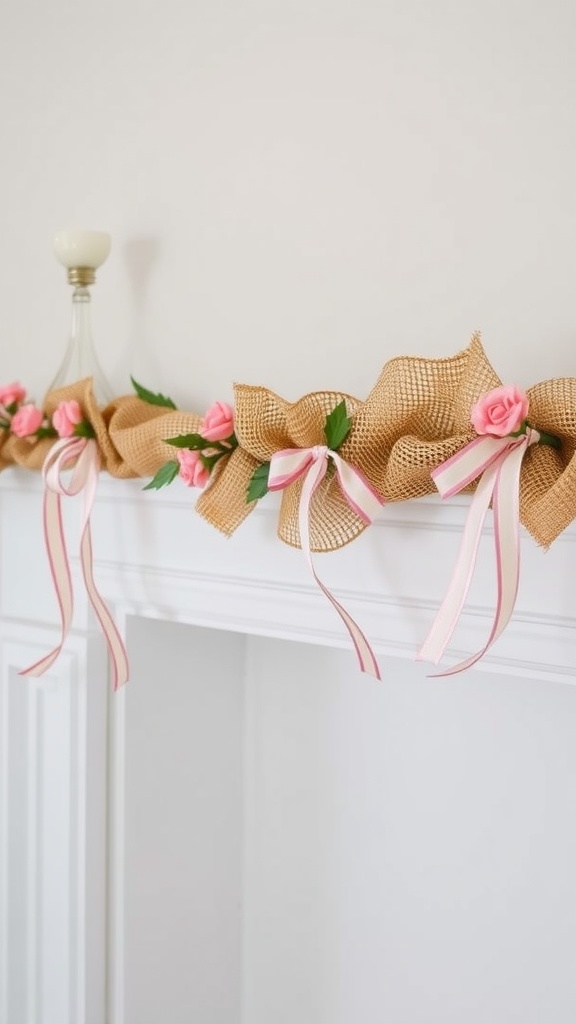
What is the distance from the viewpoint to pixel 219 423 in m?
0.93

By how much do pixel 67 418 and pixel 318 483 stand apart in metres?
0.38

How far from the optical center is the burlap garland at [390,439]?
2.41 ft

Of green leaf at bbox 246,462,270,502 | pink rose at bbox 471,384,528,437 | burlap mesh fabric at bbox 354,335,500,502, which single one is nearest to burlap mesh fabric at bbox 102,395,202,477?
green leaf at bbox 246,462,270,502

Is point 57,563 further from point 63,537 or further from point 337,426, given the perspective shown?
point 337,426

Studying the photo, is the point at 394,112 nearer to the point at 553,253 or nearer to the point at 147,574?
the point at 553,253

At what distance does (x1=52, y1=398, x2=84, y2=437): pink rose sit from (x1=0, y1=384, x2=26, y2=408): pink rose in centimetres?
11

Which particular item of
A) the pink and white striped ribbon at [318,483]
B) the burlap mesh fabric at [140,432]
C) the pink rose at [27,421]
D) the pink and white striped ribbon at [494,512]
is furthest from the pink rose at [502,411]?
the pink rose at [27,421]

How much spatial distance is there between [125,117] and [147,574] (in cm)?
56

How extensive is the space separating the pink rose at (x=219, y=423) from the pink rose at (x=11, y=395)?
0.35m

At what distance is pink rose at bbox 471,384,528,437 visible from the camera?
0.71m

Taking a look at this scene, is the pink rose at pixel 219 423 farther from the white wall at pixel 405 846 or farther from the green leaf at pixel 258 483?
the white wall at pixel 405 846

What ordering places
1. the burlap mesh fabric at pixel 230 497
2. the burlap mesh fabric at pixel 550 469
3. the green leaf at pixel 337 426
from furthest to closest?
the burlap mesh fabric at pixel 230 497, the green leaf at pixel 337 426, the burlap mesh fabric at pixel 550 469

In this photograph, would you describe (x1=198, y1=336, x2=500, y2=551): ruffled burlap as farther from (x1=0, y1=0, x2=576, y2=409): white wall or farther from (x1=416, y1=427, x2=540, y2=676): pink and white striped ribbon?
(x1=0, y1=0, x2=576, y2=409): white wall

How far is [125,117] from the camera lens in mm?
1187
